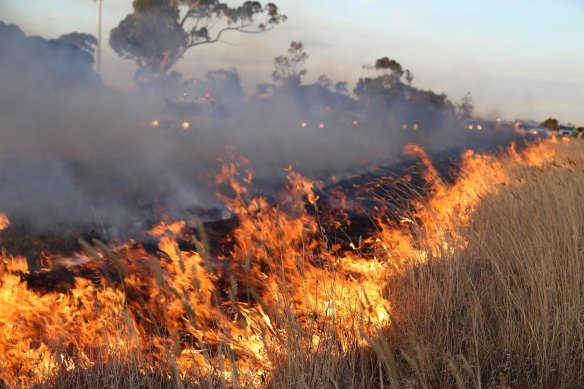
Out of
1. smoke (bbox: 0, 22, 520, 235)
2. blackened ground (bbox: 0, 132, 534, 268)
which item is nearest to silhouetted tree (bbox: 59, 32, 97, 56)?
smoke (bbox: 0, 22, 520, 235)

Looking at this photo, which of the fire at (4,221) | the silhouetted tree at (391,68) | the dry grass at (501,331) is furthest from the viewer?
the silhouetted tree at (391,68)

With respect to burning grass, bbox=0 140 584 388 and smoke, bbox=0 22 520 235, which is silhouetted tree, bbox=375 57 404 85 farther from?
burning grass, bbox=0 140 584 388

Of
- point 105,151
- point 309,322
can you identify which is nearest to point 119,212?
point 309,322

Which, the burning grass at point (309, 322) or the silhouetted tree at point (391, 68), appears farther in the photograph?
the silhouetted tree at point (391, 68)

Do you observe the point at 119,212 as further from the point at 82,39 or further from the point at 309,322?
the point at 82,39

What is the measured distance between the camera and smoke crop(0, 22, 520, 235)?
8.41m

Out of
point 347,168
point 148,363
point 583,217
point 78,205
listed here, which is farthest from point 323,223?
point 347,168

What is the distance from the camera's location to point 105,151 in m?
13.8

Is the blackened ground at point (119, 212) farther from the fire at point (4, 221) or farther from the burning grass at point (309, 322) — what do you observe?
the burning grass at point (309, 322)

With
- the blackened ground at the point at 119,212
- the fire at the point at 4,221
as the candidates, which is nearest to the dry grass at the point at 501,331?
the blackened ground at the point at 119,212

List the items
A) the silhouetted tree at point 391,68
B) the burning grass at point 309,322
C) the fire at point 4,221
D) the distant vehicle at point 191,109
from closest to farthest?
the burning grass at point 309,322 → the fire at point 4,221 → the distant vehicle at point 191,109 → the silhouetted tree at point 391,68

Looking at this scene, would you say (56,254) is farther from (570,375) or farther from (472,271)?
(570,375)

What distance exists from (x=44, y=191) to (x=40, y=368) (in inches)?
224

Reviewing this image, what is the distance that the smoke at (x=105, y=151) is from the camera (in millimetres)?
8406
